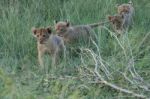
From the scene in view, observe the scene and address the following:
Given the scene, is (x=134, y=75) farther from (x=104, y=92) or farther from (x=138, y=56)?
(x=138, y=56)

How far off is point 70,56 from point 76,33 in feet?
2.70

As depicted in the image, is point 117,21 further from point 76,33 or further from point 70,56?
point 70,56

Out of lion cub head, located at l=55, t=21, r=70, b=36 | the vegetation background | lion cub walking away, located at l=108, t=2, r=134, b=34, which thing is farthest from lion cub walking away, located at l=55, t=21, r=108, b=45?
lion cub walking away, located at l=108, t=2, r=134, b=34

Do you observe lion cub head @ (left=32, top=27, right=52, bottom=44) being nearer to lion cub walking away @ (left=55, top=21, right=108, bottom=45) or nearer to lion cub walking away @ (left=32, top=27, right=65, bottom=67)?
lion cub walking away @ (left=32, top=27, right=65, bottom=67)

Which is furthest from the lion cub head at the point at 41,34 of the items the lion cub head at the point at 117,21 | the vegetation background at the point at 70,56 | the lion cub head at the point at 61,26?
the lion cub head at the point at 117,21

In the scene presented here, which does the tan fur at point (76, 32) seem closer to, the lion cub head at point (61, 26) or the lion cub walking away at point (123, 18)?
the lion cub head at point (61, 26)

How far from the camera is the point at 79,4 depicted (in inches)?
416

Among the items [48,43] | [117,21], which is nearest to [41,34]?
[48,43]

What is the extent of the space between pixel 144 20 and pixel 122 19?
16.3 inches

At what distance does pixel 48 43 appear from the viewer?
356 inches

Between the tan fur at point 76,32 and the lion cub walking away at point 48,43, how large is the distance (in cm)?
43

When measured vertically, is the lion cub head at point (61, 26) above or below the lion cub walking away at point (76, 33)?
above

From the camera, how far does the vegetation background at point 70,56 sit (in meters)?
7.39

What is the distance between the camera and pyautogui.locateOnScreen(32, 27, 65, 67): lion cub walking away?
8.86 meters
